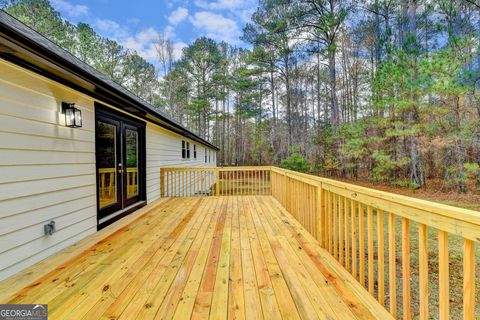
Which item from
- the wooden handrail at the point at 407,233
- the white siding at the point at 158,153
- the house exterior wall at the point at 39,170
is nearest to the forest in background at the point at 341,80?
the white siding at the point at 158,153

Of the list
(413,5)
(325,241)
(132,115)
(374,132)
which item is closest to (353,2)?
(413,5)

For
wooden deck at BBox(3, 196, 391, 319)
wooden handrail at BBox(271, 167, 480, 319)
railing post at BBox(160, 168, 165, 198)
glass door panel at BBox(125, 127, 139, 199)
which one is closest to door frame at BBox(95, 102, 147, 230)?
glass door panel at BBox(125, 127, 139, 199)

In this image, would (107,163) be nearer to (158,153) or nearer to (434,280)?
(158,153)

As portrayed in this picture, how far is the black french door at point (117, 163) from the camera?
12.5ft

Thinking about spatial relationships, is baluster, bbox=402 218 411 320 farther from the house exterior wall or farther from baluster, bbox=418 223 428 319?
the house exterior wall

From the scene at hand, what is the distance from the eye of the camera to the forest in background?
788cm

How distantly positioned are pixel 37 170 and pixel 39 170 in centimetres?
3

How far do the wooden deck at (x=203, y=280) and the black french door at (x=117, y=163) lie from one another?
2.84ft

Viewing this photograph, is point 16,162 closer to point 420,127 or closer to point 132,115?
point 132,115

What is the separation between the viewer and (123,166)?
4.42 metres

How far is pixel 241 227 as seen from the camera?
3.75 m

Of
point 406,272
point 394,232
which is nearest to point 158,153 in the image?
→ point 394,232

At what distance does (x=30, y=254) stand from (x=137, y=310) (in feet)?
5.18
